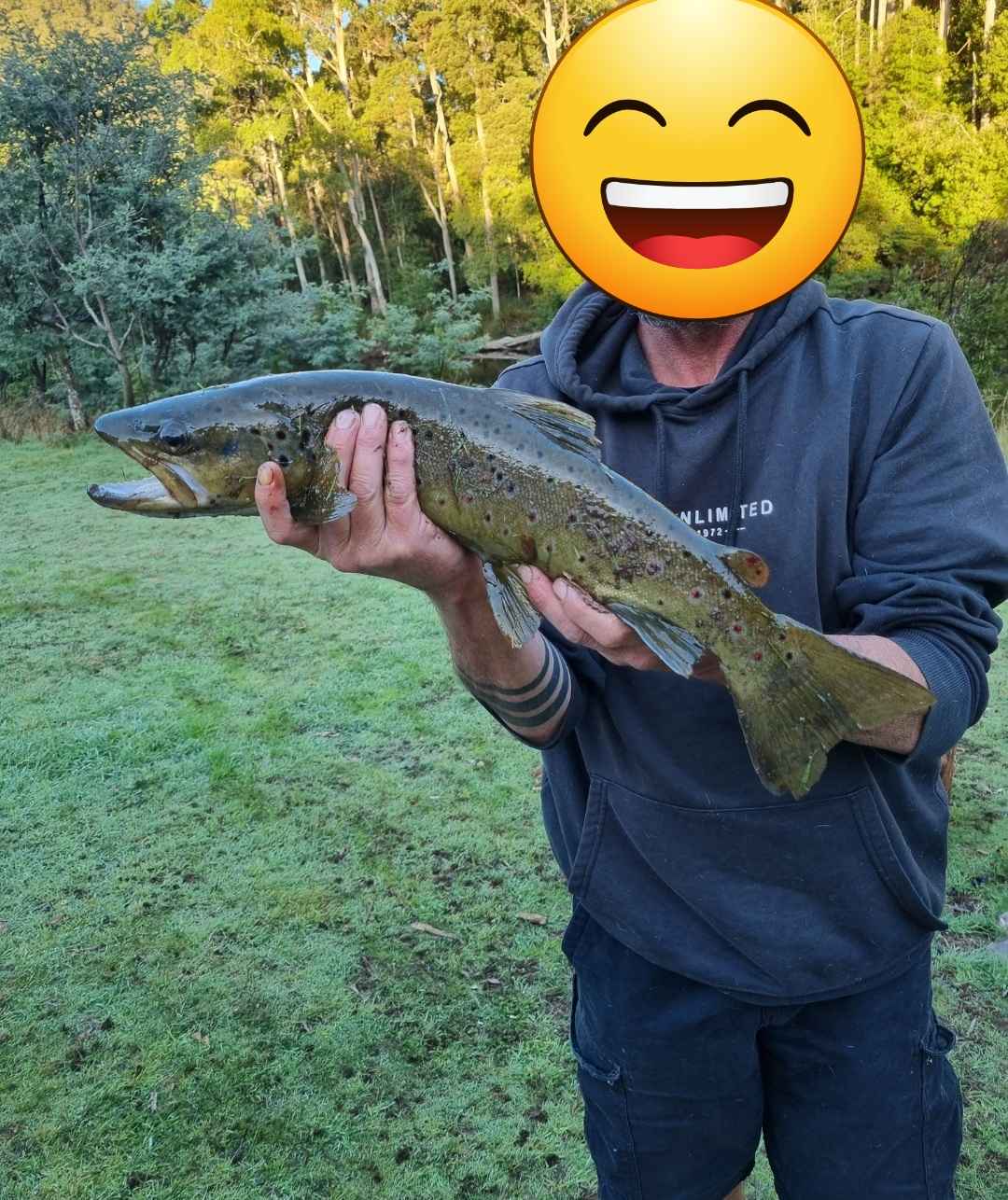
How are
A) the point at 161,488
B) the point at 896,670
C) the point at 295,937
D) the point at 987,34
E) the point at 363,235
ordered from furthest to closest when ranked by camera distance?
1. the point at 363,235
2. the point at 987,34
3. the point at 295,937
4. the point at 161,488
5. the point at 896,670

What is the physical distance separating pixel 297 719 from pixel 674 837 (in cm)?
417

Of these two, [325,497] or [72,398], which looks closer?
[325,497]

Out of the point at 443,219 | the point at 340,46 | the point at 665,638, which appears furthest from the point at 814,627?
the point at 340,46

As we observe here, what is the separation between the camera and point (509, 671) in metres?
1.85

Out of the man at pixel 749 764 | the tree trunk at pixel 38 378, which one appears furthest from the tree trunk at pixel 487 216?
the man at pixel 749 764

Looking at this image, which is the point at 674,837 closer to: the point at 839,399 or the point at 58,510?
the point at 839,399

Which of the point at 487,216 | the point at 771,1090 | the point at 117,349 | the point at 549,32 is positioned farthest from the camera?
the point at 487,216

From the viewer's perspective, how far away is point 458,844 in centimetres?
430

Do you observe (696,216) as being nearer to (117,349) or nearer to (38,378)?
(117,349)

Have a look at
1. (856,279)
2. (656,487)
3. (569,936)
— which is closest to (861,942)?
(569,936)

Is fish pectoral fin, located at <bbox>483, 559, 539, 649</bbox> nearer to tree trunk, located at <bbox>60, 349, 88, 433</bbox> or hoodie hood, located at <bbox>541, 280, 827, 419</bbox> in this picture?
hoodie hood, located at <bbox>541, 280, 827, 419</bbox>

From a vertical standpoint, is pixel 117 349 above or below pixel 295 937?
above

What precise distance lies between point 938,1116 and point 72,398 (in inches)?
786

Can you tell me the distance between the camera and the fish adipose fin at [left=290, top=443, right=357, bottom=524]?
182cm
